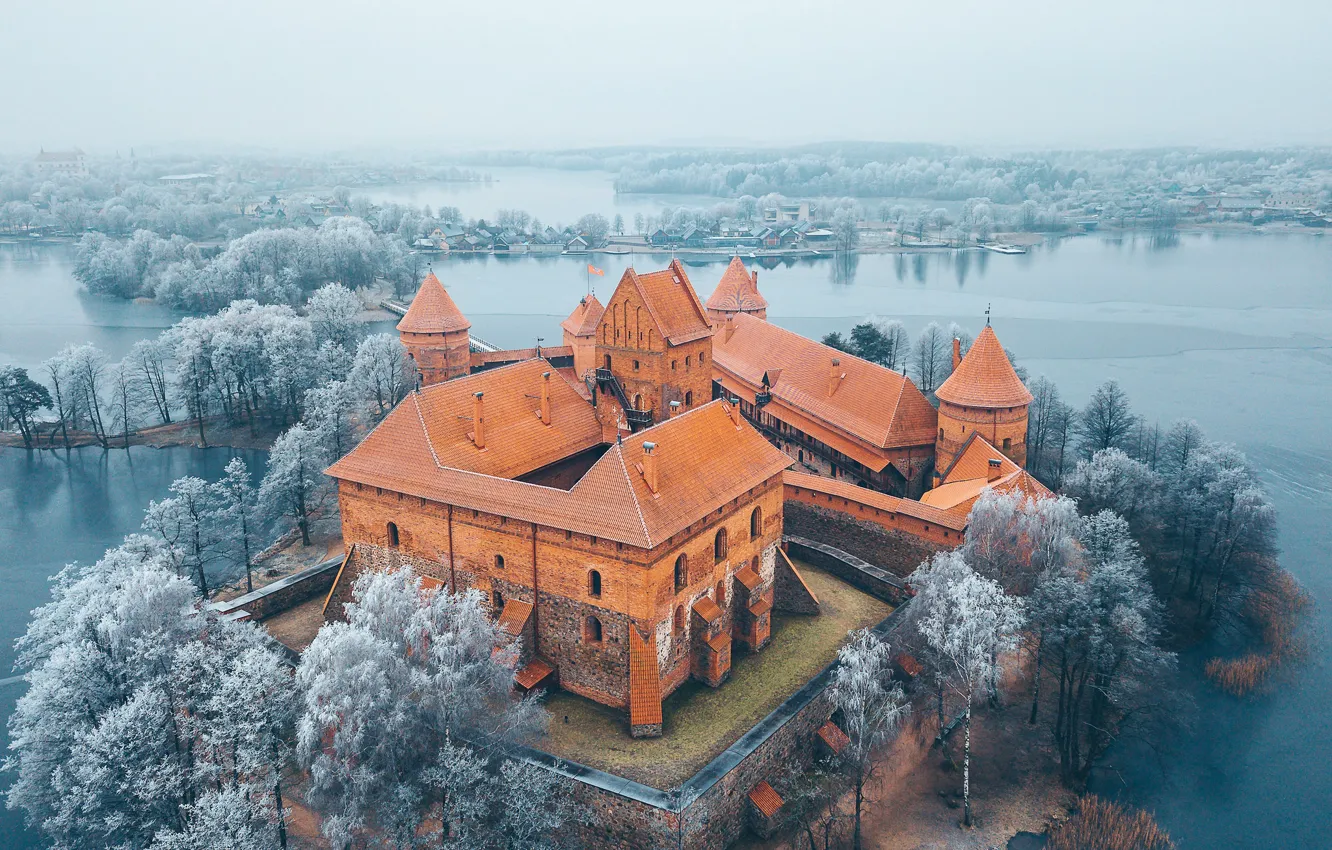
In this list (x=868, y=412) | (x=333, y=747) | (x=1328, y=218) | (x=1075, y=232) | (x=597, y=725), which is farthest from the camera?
(x=1075, y=232)

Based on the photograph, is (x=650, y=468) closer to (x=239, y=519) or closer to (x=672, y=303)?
(x=672, y=303)

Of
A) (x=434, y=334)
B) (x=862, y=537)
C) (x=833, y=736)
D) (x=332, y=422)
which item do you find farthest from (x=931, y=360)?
(x=833, y=736)

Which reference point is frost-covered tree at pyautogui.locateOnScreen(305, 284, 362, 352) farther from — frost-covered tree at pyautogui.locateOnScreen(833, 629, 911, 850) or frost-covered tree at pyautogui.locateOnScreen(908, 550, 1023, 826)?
frost-covered tree at pyautogui.locateOnScreen(833, 629, 911, 850)

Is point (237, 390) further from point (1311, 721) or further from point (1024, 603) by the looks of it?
point (1311, 721)

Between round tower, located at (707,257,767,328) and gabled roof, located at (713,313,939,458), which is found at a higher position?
round tower, located at (707,257,767,328)

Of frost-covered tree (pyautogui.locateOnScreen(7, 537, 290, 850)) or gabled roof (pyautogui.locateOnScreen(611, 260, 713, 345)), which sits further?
gabled roof (pyautogui.locateOnScreen(611, 260, 713, 345))

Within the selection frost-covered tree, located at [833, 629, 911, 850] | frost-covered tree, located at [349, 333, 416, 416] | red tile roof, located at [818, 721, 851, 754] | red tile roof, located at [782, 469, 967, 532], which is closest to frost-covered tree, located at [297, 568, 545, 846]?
frost-covered tree, located at [833, 629, 911, 850]

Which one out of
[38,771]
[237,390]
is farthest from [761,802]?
[237,390]
